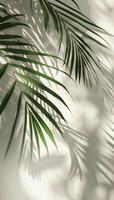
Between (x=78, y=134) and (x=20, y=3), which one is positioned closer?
(x=20, y=3)

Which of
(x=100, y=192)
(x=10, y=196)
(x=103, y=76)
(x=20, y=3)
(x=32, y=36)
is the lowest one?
(x=100, y=192)

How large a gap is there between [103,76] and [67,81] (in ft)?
0.50

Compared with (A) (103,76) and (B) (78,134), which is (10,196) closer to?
(B) (78,134)

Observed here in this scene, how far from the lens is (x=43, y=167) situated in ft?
4.46

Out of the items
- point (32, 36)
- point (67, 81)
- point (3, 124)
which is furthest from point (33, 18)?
point (3, 124)

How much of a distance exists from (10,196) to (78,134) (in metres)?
0.38

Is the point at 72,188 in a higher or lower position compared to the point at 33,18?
lower

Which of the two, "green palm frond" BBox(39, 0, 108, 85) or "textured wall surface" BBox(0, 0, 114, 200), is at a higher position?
"green palm frond" BBox(39, 0, 108, 85)

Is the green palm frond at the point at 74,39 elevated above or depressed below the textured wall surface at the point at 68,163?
above

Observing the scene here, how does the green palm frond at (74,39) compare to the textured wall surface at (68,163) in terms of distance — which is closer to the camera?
the green palm frond at (74,39)

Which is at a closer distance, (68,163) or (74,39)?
(74,39)

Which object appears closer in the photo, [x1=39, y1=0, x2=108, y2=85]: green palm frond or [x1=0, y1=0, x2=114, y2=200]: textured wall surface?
[x1=39, y1=0, x2=108, y2=85]: green palm frond

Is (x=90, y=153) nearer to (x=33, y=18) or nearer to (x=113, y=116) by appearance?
(x=113, y=116)

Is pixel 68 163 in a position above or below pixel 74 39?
below
